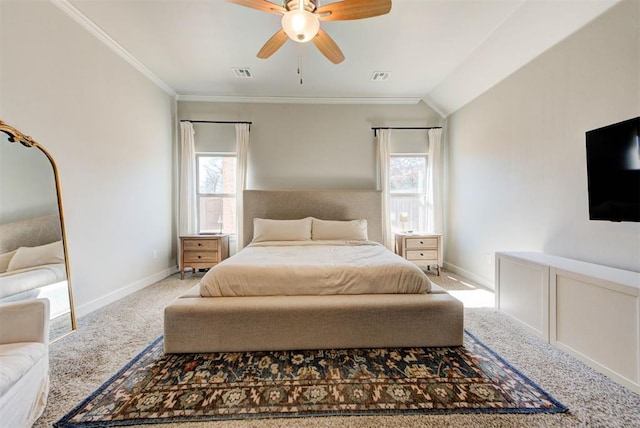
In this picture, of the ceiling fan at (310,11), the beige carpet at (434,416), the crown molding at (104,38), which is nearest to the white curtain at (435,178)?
the beige carpet at (434,416)

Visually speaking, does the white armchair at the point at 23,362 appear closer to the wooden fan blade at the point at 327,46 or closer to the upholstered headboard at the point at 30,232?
the upholstered headboard at the point at 30,232

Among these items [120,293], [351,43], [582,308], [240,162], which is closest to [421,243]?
[582,308]

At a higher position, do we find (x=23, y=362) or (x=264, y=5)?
(x=264, y=5)

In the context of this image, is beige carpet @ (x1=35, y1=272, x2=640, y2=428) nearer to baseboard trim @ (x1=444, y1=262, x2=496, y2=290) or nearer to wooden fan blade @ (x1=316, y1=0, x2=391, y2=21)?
baseboard trim @ (x1=444, y1=262, x2=496, y2=290)

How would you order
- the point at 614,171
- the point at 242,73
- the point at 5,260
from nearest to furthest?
the point at 5,260 → the point at 614,171 → the point at 242,73

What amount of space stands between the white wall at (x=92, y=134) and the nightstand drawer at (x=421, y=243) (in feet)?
12.3

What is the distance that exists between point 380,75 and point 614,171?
2.70 metres

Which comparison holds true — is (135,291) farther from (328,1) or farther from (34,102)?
(328,1)

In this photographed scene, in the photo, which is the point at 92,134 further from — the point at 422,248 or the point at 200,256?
the point at 422,248

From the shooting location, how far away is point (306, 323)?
1.86 m

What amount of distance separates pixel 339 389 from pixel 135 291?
3024 mm

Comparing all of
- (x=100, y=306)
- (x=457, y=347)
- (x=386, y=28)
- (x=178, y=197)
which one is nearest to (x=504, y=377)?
(x=457, y=347)

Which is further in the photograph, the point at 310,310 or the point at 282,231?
the point at 282,231

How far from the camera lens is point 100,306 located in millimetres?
2752
